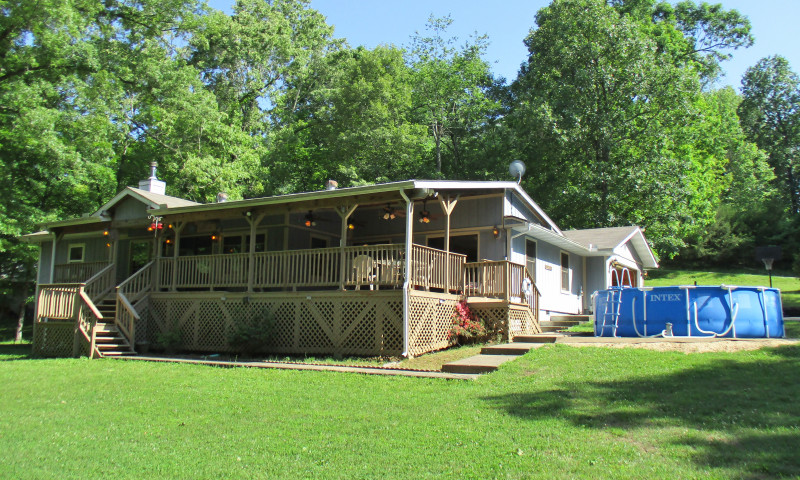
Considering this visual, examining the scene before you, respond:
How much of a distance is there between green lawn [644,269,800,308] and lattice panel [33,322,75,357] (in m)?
29.2

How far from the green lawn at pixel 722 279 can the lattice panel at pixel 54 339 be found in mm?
29164

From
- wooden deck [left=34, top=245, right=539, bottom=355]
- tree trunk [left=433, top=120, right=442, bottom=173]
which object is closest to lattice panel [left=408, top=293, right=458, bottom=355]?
wooden deck [left=34, top=245, right=539, bottom=355]

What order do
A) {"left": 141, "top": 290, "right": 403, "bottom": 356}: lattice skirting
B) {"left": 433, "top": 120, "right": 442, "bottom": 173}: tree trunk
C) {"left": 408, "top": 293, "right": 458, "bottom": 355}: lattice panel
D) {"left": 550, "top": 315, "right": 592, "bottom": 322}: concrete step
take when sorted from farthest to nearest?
{"left": 433, "top": 120, "right": 442, "bottom": 173}: tree trunk
{"left": 550, "top": 315, "right": 592, "bottom": 322}: concrete step
{"left": 141, "top": 290, "right": 403, "bottom": 356}: lattice skirting
{"left": 408, "top": 293, "right": 458, "bottom": 355}: lattice panel

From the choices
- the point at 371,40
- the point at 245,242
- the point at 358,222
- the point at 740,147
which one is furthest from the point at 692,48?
the point at 245,242

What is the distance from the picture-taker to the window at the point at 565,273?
20.5 meters

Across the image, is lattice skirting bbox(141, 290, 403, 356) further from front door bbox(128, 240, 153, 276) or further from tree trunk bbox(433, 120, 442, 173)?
tree trunk bbox(433, 120, 442, 173)

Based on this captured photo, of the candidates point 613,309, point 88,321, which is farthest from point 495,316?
point 88,321

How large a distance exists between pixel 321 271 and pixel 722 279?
30.6 m

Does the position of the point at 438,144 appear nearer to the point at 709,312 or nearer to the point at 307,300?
the point at 307,300

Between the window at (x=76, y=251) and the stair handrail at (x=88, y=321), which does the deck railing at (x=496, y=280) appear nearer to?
A: the stair handrail at (x=88, y=321)

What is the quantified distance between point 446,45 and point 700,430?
34.1 metres

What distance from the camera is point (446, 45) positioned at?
37375 millimetres

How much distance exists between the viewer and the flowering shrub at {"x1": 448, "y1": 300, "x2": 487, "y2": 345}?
47.5 feet

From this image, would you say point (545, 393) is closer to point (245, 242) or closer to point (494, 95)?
point (245, 242)
